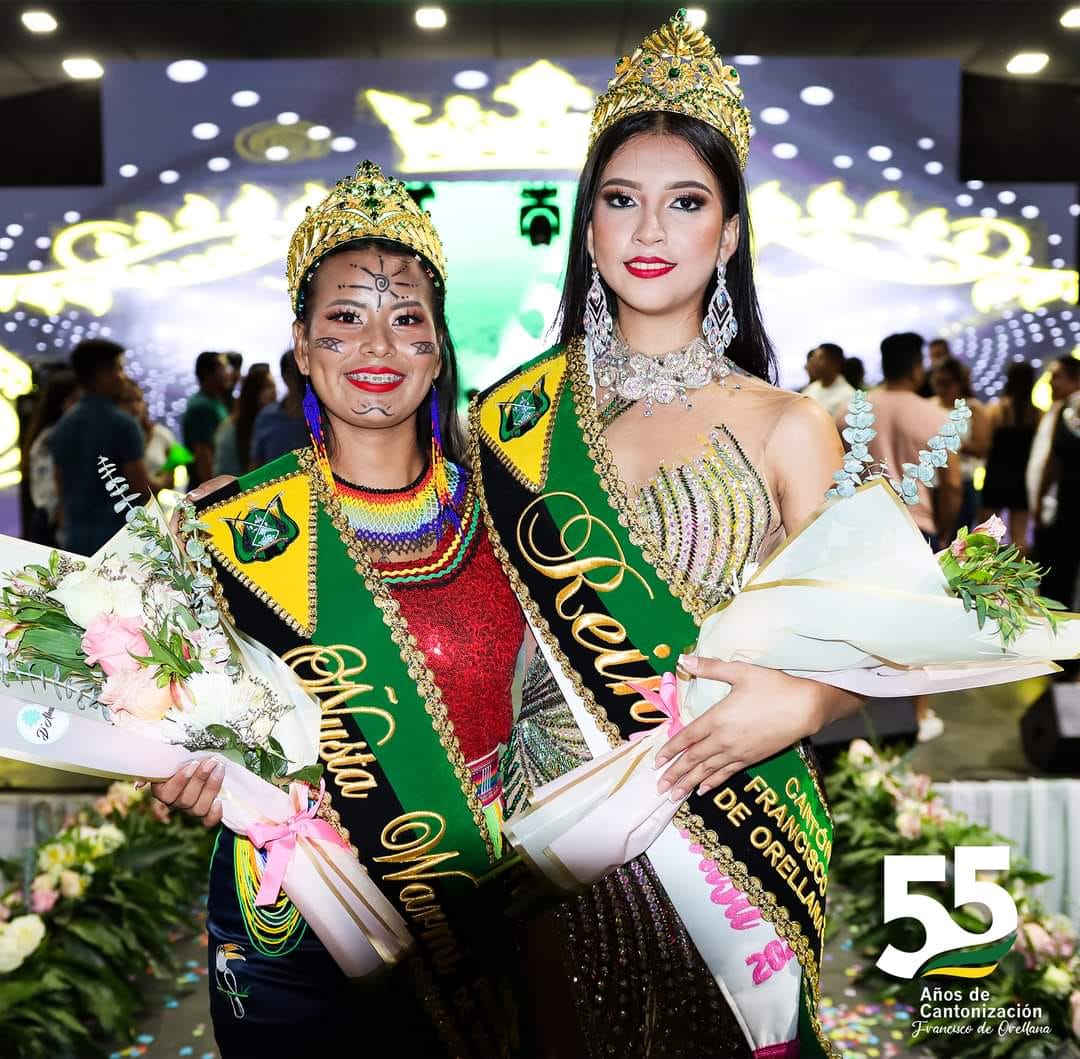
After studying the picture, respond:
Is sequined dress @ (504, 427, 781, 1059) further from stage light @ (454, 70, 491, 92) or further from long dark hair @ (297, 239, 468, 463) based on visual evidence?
stage light @ (454, 70, 491, 92)

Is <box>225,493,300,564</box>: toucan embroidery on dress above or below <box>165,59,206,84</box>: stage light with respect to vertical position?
below

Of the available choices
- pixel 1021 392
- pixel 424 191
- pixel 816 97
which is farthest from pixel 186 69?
pixel 1021 392

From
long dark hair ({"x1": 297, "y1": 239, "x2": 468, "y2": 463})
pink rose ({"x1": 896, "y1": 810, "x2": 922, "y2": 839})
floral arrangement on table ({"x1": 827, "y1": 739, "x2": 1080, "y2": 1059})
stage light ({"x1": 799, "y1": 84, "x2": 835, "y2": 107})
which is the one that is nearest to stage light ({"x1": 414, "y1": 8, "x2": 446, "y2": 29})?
stage light ({"x1": 799, "y1": 84, "x2": 835, "y2": 107})

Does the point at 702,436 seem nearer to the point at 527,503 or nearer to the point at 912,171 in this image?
the point at 527,503

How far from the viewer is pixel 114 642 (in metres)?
1.38

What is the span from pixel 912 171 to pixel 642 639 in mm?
5364

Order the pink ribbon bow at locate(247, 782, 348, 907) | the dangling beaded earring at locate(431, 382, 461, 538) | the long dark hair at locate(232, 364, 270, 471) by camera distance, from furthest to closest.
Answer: the long dark hair at locate(232, 364, 270, 471) → the dangling beaded earring at locate(431, 382, 461, 538) → the pink ribbon bow at locate(247, 782, 348, 907)

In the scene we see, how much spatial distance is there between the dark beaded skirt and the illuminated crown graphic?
4.86 meters

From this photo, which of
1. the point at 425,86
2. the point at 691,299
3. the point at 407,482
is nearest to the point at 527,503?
the point at 407,482

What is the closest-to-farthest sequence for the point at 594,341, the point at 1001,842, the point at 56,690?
the point at 56,690 < the point at 594,341 < the point at 1001,842

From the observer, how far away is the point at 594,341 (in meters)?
1.66

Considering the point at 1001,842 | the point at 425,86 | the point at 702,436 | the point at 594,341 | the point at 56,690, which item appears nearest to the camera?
the point at 56,690

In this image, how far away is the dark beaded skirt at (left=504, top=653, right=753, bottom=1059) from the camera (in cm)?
154

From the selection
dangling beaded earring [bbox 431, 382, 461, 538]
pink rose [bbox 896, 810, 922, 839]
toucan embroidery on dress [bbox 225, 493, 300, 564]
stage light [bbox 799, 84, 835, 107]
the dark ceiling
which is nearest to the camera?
toucan embroidery on dress [bbox 225, 493, 300, 564]
